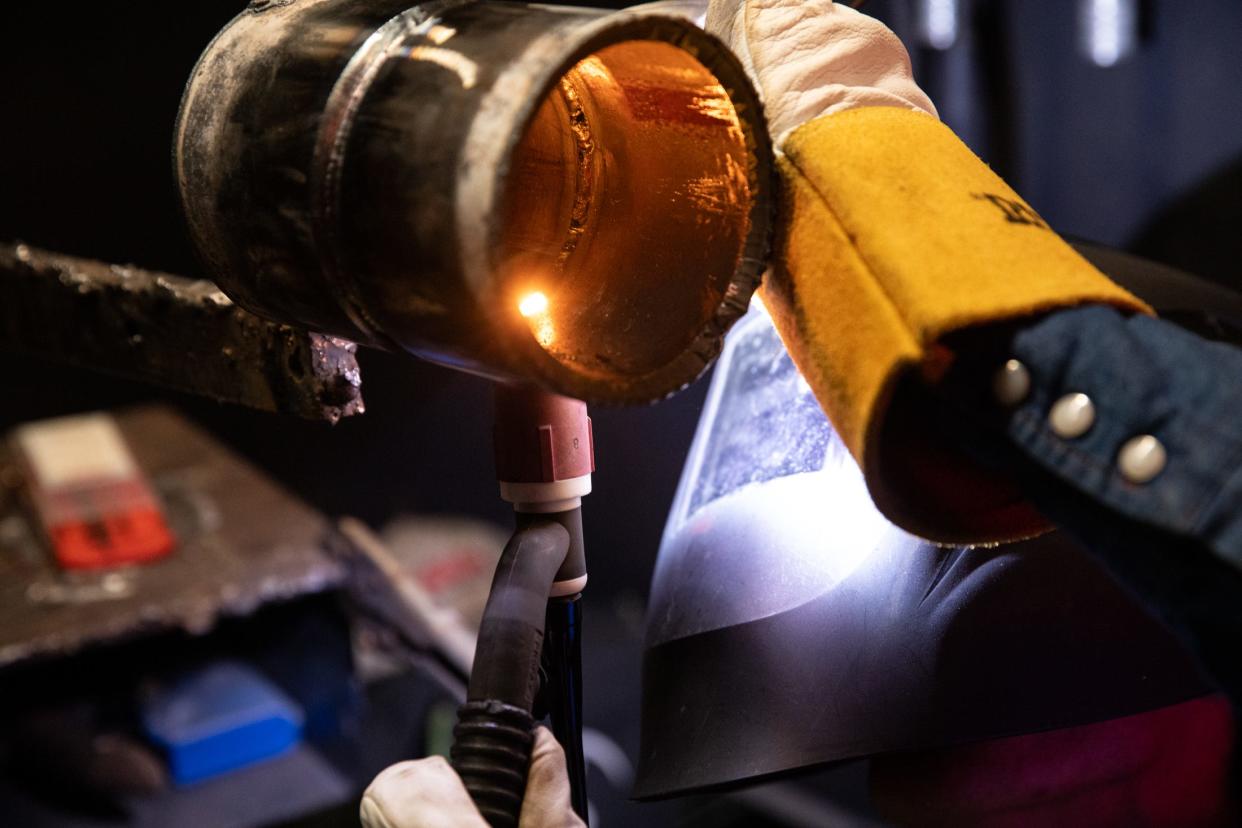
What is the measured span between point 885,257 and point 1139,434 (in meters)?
0.13

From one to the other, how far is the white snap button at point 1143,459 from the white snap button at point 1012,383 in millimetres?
48

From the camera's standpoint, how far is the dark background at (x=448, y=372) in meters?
1.84

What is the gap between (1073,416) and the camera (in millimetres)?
473

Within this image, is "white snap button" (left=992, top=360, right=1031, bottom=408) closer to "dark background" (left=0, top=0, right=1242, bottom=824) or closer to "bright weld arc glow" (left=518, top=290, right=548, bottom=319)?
"bright weld arc glow" (left=518, top=290, right=548, bottom=319)

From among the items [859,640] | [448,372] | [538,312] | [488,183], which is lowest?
[448,372]

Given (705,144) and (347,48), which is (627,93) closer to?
(705,144)

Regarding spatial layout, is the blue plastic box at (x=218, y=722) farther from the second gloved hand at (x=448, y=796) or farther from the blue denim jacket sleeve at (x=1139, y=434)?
the blue denim jacket sleeve at (x=1139, y=434)

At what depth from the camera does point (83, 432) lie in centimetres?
222

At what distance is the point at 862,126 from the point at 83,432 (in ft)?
6.67

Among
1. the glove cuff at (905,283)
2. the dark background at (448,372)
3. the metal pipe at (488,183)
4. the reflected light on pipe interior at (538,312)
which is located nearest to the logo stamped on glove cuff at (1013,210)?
the glove cuff at (905,283)

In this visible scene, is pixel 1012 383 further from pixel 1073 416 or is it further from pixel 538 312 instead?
pixel 538 312

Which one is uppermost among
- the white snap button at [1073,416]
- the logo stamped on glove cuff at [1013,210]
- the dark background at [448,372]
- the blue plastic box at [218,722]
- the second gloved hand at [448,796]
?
the logo stamped on glove cuff at [1013,210]

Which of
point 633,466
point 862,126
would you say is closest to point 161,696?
point 633,466

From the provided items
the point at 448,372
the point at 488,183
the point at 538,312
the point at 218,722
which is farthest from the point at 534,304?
the point at 448,372
